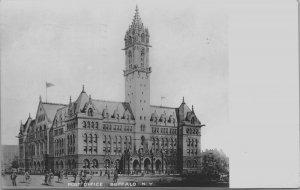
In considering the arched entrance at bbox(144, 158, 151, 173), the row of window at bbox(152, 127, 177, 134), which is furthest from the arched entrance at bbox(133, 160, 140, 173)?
the row of window at bbox(152, 127, 177, 134)

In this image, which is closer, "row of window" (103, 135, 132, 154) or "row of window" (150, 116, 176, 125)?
"row of window" (103, 135, 132, 154)

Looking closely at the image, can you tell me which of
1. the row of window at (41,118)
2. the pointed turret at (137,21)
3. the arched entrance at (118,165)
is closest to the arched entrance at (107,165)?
the arched entrance at (118,165)

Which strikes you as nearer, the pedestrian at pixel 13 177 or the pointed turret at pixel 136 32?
the pedestrian at pixel 13 177

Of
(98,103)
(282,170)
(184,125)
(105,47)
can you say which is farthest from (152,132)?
(282,170)

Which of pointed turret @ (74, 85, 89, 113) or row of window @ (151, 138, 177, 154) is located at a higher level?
pointed turret @ (74, 85, 89, 113)

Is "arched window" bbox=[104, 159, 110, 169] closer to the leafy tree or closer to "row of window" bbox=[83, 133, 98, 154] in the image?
"row of window" bbox=[83, 133, 98, 154]

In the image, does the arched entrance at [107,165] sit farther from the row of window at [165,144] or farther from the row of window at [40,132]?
the row of window at [40,132]

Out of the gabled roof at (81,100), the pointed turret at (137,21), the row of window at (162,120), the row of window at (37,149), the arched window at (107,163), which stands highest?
the pointed turret at (137,21)

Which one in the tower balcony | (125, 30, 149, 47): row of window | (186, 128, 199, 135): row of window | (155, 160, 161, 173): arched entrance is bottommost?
(155, 160, 161, 173): arched entrance

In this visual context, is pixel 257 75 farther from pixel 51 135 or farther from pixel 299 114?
pixel 51 135
